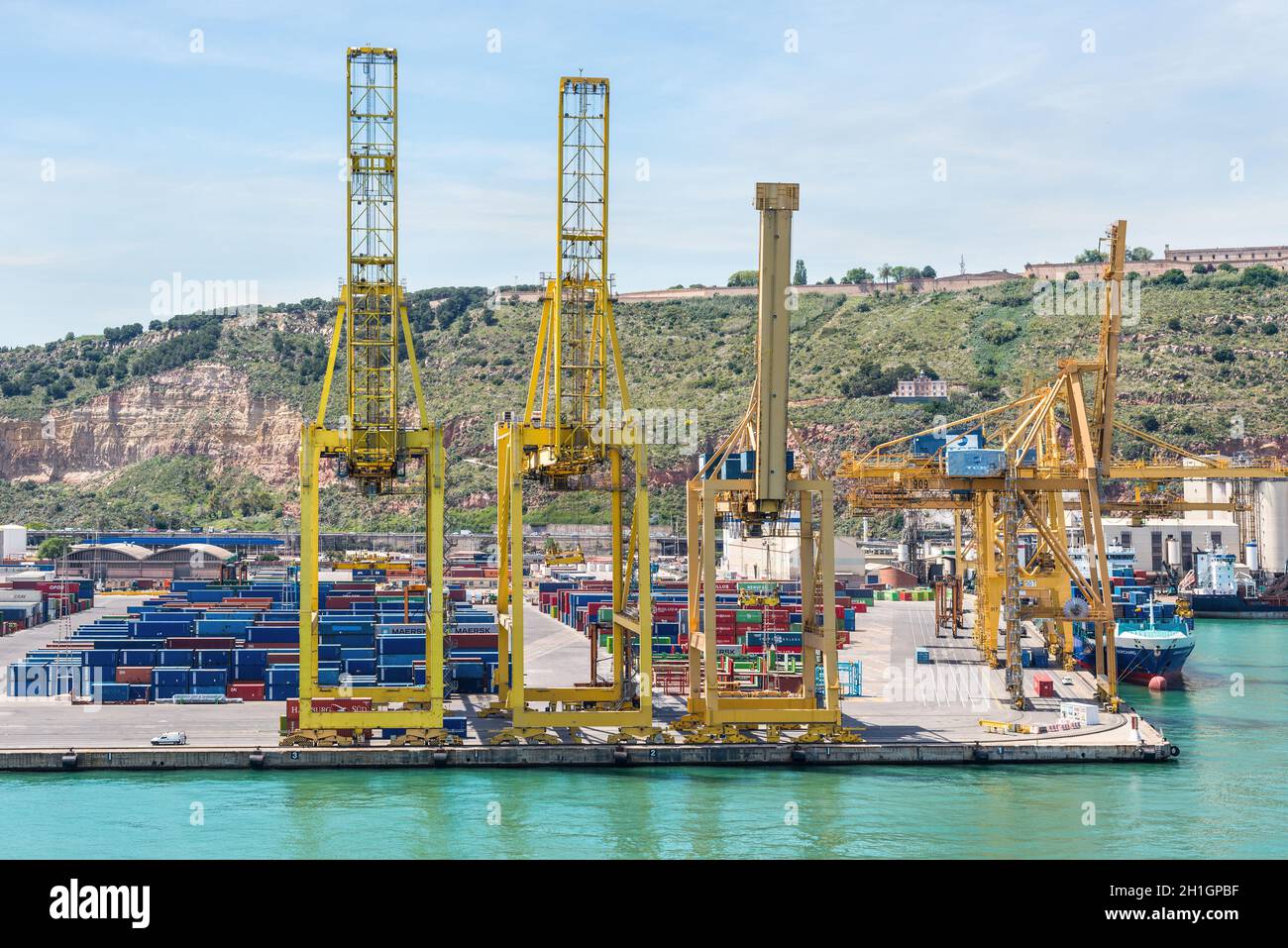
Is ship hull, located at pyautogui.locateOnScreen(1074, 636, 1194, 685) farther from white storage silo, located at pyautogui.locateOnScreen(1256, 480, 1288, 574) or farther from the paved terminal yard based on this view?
white storage silo, located at pyautogui.locateOnScreen(1256, 480, 1288, 574)

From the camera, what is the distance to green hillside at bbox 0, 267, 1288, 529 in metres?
135

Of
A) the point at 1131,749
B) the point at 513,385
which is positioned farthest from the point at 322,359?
the point at 1131,749

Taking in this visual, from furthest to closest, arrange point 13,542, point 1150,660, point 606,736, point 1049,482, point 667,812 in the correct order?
point 13,542 → point 1150,660 → point 1049,482 → point 606,736 → point 667,812

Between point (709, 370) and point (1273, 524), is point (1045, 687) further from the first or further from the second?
point (709, 370)

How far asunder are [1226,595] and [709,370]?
63.5m

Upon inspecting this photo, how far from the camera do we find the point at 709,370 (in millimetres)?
152625

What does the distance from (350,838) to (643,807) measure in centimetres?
653

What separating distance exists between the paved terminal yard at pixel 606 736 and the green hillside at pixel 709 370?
81686 millimetres

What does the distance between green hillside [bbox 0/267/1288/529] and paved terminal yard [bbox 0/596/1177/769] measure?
268 ft

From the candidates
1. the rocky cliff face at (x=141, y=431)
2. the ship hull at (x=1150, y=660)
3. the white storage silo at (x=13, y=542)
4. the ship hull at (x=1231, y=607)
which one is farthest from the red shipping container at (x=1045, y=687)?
the rocky cliff face at (x=141, y=431)

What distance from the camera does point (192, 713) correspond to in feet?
148

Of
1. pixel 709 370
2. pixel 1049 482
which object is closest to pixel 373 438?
pixel 1049 482

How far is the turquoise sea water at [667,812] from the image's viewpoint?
1196 inches

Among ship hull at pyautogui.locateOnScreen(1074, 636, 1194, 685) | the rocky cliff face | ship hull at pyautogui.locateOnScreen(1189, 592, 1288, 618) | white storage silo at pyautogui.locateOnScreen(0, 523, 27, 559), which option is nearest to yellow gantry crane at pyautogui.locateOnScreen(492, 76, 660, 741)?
ship hull at pyautogui.locateOnScreen(1074, 636, 1194, 685)
